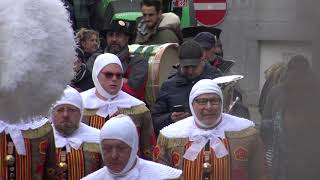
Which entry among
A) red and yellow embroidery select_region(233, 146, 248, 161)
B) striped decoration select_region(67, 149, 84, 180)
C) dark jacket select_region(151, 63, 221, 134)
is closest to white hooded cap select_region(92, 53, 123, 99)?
dark jacket select_region(151, 63, 221, 134)

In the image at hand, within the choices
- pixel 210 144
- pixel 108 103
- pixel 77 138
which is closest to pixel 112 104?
pixel 108 103

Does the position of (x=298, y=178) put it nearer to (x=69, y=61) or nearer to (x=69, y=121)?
(x=69, y=61)

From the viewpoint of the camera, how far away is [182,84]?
238 inches

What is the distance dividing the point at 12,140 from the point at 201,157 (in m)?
1.24

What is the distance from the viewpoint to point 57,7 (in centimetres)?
186

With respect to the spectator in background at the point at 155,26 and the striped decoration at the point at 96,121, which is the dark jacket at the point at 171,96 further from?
the spectator in background at the point at 155,26

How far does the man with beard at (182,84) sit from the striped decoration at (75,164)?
1128 millimetres

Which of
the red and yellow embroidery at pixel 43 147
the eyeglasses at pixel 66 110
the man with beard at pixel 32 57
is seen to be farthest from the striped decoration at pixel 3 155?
the man with beard at pixel 32 57

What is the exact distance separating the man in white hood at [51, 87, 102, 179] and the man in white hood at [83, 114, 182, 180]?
58cm

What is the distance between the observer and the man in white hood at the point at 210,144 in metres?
4.74

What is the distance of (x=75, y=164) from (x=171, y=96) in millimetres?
1316

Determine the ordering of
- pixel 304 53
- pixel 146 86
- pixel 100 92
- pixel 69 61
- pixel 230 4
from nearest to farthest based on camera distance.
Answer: pixel 304 53 → pixel 230 4 → pixel 69 61 → pixel 100 92 → pixel 146 86

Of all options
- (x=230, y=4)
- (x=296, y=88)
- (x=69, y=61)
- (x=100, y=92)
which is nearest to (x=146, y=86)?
(x=100, y=92)

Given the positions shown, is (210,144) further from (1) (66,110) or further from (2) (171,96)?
(2) (171,96)
